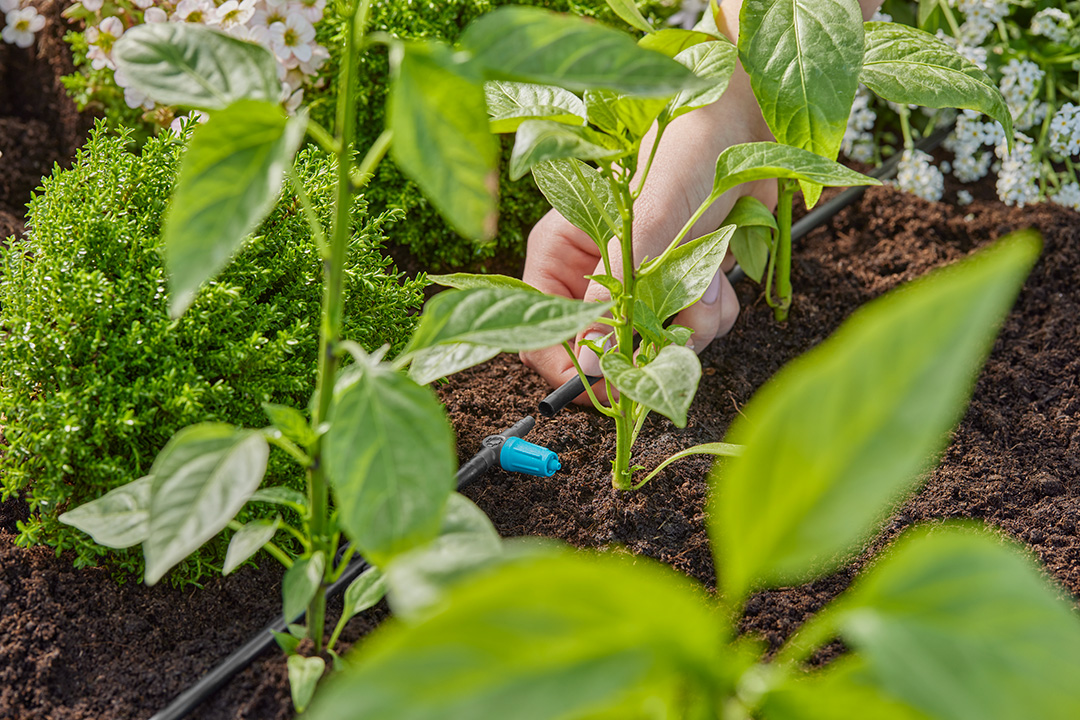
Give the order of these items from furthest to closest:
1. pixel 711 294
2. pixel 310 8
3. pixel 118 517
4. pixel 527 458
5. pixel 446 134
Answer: pixel 310 8 < pixel 711 294 < pixel 527 458 < pixel 118 517 < pixel 446 134

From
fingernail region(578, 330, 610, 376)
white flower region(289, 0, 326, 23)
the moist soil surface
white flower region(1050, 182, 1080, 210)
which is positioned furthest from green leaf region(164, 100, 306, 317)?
white flower region(1050, 182, 1080, 210)

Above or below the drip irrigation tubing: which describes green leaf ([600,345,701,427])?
above

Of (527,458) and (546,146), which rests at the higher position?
(546,146)

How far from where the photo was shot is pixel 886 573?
46 centimetres

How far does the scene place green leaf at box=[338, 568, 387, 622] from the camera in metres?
0.73

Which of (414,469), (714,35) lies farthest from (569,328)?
(714,35)

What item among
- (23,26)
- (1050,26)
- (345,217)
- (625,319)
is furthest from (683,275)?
(23,26)

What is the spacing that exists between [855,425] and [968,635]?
0.40ft

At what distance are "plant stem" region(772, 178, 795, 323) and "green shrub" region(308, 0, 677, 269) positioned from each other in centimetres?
48

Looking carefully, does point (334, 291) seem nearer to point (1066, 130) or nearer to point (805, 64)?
point (805, 64)

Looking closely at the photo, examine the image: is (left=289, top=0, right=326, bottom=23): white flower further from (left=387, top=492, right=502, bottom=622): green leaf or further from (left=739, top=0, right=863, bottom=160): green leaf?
(left=387, top=492, right=502, bottom=622): green leaf

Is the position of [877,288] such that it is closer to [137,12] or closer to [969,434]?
[969,434]

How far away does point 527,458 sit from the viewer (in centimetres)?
112

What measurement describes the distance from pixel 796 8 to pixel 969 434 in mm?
693
